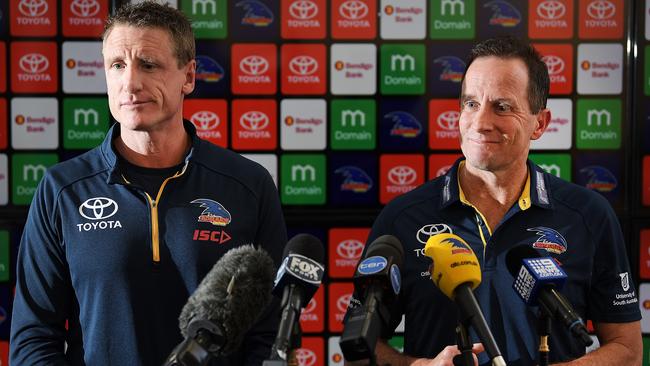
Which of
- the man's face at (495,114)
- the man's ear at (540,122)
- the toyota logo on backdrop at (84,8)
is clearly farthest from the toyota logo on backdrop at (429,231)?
the toyota logo on backdrop at (84,8)

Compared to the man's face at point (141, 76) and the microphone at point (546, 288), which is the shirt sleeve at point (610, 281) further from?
the man's face at point (141, 76)

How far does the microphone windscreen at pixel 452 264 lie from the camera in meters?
1.02

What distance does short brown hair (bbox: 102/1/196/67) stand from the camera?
4.80 ft

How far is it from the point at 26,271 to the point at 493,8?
1.63 m

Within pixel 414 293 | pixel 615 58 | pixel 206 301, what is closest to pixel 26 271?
pixel 206 301

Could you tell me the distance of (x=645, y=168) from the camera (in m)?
2.41

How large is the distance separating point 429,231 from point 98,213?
0.67 m

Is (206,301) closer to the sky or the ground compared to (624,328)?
closer to the sky

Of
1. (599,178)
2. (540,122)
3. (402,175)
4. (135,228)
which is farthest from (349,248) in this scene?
(135,228)

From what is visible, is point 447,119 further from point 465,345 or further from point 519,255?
point 465,345

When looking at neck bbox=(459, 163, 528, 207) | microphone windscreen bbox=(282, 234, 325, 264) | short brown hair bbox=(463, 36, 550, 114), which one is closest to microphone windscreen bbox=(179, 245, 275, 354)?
microphone windscreen bbox=(282, 234, 325, 264)

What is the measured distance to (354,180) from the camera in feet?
7.87

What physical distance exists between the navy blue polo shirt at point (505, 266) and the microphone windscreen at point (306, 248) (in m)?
0.60

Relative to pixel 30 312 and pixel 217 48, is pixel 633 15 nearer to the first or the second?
pixel 217 48
